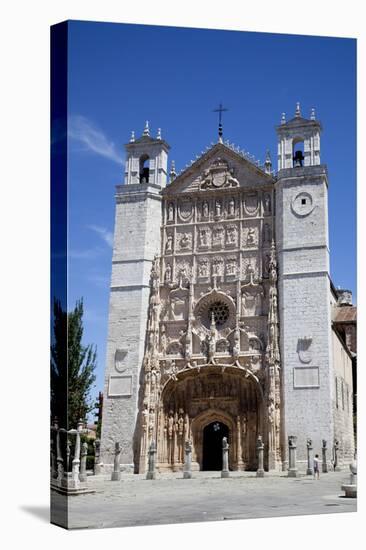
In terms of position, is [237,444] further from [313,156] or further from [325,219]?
[313,156]

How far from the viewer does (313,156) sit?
25.0m

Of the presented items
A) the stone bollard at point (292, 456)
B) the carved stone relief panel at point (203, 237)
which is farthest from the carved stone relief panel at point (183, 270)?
the stone bollard at point (292, 456)

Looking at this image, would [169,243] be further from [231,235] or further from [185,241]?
[231,235]

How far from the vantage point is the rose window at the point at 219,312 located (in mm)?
25062

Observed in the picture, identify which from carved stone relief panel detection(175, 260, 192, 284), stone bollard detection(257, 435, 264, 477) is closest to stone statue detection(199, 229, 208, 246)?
carved stone relief panel detection(175, 260, 192, 284)

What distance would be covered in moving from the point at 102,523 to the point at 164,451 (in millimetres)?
9785

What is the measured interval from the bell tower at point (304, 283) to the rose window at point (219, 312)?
1.74 meters

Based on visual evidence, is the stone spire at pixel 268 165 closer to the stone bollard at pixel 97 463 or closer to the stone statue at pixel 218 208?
the stone statue at pixel 218 208

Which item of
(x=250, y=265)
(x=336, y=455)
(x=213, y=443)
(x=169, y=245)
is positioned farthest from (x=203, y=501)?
(x=169, y=245)

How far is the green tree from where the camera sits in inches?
589

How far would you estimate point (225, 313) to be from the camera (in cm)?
2511

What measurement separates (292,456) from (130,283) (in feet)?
23.2

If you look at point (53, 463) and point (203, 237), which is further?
point (203, 237)

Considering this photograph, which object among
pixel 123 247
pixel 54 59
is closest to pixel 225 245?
pixel 123 247
